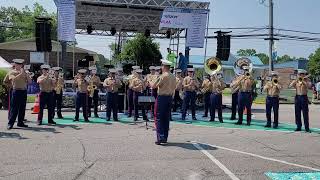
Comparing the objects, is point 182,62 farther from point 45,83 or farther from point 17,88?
point 17,88

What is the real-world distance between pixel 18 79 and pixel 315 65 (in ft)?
227

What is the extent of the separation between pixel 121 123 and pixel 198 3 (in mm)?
9348

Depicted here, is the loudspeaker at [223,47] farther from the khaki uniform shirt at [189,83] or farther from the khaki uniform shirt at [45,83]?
the khaki uniform shirt at [45,83]

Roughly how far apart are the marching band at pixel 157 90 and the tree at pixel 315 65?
58.6 meters

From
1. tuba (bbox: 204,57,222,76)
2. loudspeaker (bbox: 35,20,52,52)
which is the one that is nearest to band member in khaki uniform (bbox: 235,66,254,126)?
tuba (bbox: 204,57,222,76)

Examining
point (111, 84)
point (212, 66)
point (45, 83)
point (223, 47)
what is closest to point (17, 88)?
point (45, 83)

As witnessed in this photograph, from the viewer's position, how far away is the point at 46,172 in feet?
26.7

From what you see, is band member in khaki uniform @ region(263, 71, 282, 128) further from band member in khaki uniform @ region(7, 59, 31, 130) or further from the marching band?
band member in khaki uniform @ region(7, 59, 31, 130)

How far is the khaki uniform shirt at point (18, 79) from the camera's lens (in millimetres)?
13812

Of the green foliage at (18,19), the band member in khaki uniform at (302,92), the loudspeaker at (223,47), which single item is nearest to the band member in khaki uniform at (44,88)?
the band member in khaki uniform at (302,92)

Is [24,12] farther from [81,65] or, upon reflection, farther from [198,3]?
[198,3]

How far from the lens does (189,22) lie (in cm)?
2186

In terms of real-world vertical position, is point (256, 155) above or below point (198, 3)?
below

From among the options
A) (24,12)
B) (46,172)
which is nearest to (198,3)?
(46,172)
